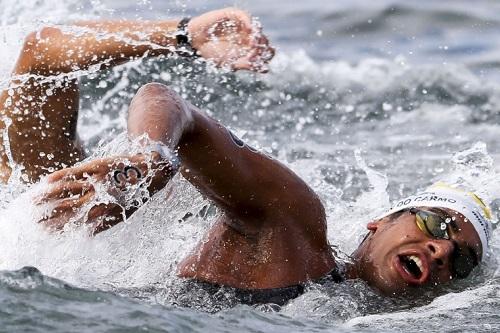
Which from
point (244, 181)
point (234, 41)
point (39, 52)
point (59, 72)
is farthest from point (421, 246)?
point (39, 52)

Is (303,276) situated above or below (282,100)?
below

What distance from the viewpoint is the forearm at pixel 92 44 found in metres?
5.09

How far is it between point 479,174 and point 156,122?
11.7 feet

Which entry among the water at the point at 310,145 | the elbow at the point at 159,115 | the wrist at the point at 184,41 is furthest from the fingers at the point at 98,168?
the wrist at the point at 184,41

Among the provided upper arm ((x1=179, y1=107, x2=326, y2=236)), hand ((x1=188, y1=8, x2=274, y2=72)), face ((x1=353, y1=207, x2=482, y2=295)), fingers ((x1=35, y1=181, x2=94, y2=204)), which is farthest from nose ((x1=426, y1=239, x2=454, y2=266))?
fingers ((x1=35, y1=181, x2=94, y2=204))

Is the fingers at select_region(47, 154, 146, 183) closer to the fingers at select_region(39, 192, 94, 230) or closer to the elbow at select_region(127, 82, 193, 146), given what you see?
the fingers at select_region(39, 192, 94, 230)

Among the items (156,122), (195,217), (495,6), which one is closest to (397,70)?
(495,6)

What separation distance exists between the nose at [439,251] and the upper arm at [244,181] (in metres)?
0.59

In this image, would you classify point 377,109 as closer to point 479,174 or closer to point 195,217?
point 479,174

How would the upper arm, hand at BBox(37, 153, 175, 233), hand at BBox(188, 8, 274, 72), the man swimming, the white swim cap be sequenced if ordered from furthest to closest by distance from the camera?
the white swim cap < hand at BBox(188, 8, 274, 72) < the upper arm < the man swimming < hand at BBox(37, 153, 175, 233)

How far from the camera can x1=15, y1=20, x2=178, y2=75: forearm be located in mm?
5090

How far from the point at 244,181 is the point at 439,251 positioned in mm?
1077

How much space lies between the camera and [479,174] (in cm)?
707

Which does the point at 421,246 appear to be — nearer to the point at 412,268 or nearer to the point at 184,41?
the point at 412,268
